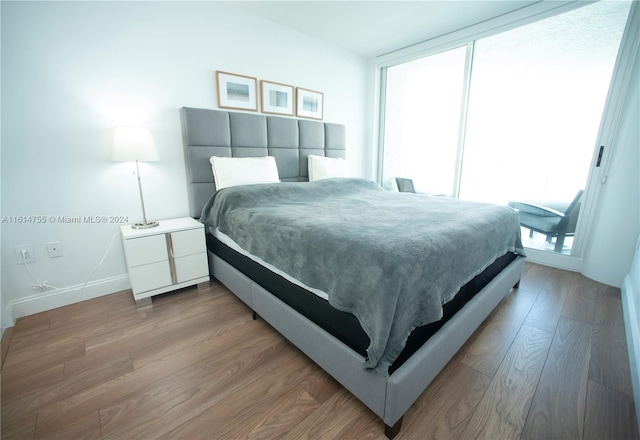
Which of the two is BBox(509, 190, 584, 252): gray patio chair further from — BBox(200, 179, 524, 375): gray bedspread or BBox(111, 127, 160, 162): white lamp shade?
BBox(111, 127, 160, 162): white lamp shade

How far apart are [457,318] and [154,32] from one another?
9.58 feet

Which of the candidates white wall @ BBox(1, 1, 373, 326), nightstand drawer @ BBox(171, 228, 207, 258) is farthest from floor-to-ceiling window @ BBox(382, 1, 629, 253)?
nightstand drawer @ BBox(171, 228, 207, 258)

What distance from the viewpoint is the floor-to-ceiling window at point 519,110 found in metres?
2.37

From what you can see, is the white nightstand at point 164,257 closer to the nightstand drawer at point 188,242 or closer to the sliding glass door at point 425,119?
the nightstand drawer at point 188,242

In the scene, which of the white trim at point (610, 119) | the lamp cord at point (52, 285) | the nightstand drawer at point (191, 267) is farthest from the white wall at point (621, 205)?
the lamp cord at point (52, 285)

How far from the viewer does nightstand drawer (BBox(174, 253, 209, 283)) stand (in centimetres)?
209

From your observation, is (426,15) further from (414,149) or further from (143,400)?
(143,400)

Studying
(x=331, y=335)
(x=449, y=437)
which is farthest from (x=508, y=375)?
(x=331, y=335)

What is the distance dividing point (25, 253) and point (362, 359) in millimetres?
2353

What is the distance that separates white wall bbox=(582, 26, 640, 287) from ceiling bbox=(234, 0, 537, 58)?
1.32 meters

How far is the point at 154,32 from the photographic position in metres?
2.10

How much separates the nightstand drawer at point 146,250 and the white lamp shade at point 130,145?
57 cm

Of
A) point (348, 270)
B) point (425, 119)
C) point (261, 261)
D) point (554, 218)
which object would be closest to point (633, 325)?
point (554, 218)

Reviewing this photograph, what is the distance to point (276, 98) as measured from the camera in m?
2.85
